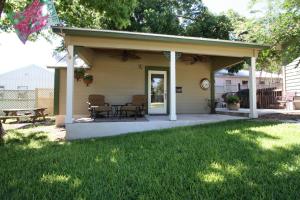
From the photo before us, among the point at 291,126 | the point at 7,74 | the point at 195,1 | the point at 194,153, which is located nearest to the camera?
the point at 194,153

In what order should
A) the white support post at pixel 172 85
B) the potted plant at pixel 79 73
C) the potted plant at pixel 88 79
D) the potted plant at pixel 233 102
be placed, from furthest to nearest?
1. the potted plant at pixel 233 102
2. the potted plant at pixel 88 79
3. the potted plant at pixel 79 73
4. the white support post at pixel 172 85

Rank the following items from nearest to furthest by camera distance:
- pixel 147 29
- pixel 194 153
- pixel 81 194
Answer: pixel 81 194 < pixel 194 153 < pixel 147 29

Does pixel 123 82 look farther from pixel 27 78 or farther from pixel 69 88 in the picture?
pixel 27 78

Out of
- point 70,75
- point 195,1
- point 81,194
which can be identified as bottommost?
point 81,194

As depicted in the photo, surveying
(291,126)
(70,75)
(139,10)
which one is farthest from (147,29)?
(291,126)

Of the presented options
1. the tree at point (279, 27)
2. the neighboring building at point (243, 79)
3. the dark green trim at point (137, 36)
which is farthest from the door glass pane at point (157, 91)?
the neighboring building at point (243, 79)

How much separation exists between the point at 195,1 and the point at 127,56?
28.3 ft

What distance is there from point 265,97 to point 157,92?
9643 mm

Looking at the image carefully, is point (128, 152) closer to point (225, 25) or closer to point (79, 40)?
point (79, 40)

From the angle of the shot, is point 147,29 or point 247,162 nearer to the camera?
point 247,162

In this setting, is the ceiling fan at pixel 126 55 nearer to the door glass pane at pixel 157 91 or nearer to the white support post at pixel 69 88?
the door glass pane at pixel 157 91

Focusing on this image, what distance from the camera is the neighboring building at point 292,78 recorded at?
1373 centimetres

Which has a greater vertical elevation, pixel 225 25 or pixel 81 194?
pixel 225 25

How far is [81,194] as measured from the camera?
2.93 m
